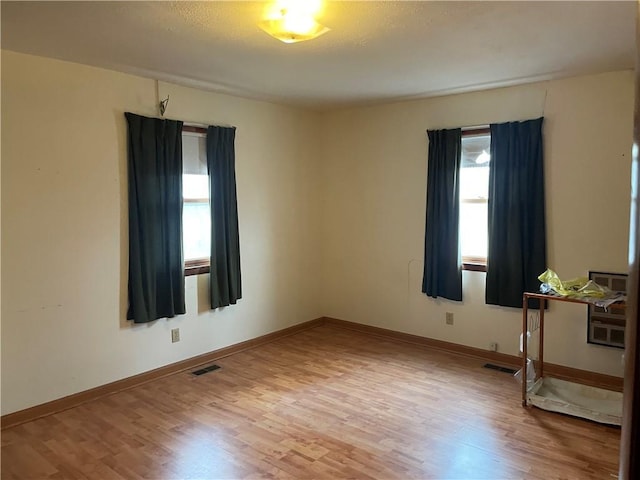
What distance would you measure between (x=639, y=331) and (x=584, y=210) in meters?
3.61

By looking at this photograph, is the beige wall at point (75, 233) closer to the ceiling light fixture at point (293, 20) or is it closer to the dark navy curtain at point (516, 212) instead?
the ceiling light fixture at point (293, 20)

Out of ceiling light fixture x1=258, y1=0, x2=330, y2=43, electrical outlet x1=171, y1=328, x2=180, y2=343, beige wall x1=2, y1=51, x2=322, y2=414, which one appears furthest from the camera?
electrical outlet x1=171, y1=328, x2=180, y2=343

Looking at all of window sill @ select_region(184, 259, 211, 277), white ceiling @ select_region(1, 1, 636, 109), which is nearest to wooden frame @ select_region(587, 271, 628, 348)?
white ceiling @ select_region(1, 1, 636, 109)

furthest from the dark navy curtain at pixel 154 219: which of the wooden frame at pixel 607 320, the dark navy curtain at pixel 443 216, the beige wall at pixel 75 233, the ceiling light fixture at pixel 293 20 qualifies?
the wooden frame at pixel 607 320

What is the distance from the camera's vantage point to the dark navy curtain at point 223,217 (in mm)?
4270

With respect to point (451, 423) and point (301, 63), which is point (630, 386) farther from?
point (301, 63)

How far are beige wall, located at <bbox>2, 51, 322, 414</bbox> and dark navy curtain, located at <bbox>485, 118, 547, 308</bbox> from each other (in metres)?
2.35

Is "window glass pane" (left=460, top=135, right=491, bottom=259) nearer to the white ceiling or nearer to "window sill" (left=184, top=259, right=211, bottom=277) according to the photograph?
the white ceiling

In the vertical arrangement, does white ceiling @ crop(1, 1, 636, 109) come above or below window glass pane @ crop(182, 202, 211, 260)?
above

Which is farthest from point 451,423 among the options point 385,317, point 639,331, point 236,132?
point 236,132

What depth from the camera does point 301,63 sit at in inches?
132

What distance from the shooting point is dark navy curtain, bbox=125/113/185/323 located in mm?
3689

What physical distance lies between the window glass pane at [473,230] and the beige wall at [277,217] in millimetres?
224

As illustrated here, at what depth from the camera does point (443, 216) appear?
4.48 m
